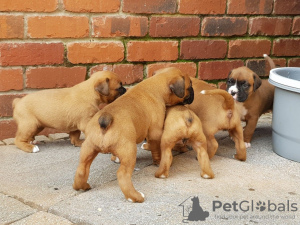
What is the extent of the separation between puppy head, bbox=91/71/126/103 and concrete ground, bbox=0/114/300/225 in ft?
1.44

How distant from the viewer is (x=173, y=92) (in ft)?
9.87

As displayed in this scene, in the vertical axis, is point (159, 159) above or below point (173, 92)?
below

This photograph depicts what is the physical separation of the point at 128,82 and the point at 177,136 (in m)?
1.16

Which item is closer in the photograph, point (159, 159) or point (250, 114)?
point (159, 159)

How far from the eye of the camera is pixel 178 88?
294cm

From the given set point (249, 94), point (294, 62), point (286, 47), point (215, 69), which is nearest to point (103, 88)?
point (249, 94)

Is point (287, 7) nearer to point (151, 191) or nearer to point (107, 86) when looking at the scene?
point (107, 86)

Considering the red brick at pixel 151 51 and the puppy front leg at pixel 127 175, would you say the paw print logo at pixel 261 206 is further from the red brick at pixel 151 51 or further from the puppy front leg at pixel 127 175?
Answer: the red brick at pixel 151 51

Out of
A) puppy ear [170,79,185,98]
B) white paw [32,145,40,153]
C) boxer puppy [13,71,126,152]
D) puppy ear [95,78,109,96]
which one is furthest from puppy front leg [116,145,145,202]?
white paw [32,145,40,153]

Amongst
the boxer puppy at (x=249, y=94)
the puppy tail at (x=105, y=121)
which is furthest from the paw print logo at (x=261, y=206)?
the boxer puppy at (x=249, y=94)

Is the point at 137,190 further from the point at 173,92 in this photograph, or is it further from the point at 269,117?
the point at 269,117

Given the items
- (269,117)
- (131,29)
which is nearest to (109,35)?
(131,29)

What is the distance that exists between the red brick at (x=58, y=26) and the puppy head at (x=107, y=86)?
507mm

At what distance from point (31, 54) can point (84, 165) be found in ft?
4.38
